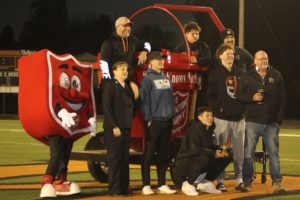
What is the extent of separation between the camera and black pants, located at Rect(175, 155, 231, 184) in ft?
37.7

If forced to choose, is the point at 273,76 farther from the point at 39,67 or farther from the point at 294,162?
the point at 294,162

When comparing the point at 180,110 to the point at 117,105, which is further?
the point at 180,110

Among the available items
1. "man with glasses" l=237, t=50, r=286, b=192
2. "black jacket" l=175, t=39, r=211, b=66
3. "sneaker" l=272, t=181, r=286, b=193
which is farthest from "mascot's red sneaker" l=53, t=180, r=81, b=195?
"sneaker" l=272, t=181, r=286, b=193

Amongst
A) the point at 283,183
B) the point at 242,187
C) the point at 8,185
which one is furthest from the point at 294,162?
the point at 8,185

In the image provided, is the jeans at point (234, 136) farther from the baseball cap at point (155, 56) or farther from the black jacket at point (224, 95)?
the baseball cap at point (155, 56)

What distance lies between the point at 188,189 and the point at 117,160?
1.05m

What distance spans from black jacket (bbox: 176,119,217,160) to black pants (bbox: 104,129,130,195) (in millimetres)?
875

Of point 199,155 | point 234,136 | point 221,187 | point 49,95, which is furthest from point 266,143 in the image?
point 49,95

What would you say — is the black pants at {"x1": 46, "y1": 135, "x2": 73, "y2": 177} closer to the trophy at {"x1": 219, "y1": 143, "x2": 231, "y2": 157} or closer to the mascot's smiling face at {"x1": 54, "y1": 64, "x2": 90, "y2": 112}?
the mascot's smiling face at {"x1": 54, "y1": 64, "x2": 90, "y2": 112}

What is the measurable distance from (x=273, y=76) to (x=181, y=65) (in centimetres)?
131

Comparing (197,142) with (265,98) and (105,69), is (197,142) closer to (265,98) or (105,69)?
(265,98)

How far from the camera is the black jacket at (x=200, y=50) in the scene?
12180mm

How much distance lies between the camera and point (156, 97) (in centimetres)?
1145

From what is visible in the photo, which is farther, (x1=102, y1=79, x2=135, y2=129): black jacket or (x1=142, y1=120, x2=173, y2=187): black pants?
(x1=142, y1=120, x2=173, y2=187): black pants
